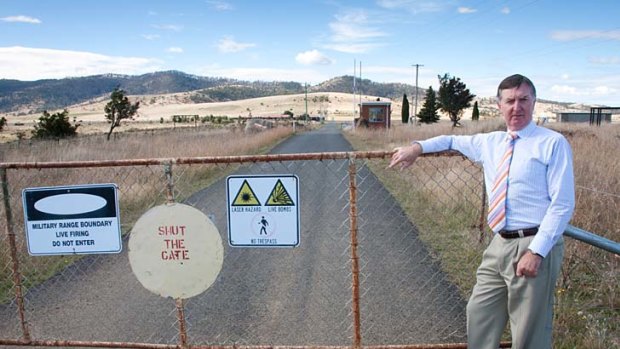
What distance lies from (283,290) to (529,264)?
10.3 ft

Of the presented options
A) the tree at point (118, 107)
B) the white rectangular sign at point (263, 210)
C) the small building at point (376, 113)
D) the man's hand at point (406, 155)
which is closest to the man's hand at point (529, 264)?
the man's hand at point (406, 155)

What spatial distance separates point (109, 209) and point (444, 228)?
5.36 metres

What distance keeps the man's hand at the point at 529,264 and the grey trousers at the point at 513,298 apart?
91mm

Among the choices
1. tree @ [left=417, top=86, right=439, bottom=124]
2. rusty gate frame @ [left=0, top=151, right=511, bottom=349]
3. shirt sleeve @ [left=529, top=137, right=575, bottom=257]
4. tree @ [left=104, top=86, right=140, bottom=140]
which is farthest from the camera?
tree @ [left=417, top=86, right=439, bottom=124]

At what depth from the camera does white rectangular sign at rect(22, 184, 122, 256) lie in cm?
388

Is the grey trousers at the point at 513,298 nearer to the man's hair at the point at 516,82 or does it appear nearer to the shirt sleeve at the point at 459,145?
the shirt sleeve at the point at 459,145

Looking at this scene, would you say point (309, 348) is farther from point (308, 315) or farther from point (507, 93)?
point (507, 93)

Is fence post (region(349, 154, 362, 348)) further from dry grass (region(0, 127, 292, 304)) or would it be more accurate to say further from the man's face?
dry grass (region(0, 127, 292, 304))

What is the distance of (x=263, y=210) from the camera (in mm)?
3676

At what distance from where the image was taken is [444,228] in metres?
7.46

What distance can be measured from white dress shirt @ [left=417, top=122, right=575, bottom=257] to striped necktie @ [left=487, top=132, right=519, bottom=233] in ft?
0.08

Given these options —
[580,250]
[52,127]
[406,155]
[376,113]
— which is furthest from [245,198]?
[376,113]

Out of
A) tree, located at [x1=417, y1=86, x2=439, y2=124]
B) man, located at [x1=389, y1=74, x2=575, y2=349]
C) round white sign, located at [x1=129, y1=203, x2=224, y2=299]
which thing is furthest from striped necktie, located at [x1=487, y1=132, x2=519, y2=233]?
tree, located at [x1=417, y1=86, x2=439, y2=124]

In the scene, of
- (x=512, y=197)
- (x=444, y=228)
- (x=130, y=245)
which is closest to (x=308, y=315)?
(x=130, y=245)
